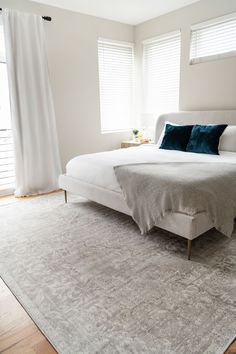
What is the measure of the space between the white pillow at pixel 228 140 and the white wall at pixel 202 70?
0.56 m

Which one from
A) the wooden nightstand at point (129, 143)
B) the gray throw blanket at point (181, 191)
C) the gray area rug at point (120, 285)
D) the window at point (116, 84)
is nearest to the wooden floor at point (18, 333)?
the gray area rug at point (120, 285)

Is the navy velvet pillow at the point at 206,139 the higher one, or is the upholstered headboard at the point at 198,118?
the upholstered headboard at the point at 198,118

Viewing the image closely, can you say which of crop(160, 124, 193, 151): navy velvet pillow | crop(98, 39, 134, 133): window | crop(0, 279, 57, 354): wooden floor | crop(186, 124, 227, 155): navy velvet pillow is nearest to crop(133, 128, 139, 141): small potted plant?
crop(98, 39, 134, 133): window

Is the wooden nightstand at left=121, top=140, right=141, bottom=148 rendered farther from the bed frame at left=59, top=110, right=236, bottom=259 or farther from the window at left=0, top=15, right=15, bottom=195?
the window at left=0, top=15, right=15, bottom=195

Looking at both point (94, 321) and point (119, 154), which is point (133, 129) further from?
point (94, 321)

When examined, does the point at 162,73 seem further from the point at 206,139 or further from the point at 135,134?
the point at 206,139

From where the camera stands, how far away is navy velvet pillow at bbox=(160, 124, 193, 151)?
356 cm

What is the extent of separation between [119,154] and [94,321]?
210 cm

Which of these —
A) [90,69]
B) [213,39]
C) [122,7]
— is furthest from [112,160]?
[122,7]

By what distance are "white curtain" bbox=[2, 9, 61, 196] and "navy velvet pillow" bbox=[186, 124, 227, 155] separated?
2024mm

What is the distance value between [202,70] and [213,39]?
424 millimetres

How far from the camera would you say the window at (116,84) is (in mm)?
4719

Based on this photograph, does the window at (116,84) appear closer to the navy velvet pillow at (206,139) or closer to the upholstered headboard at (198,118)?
the upholstered headboard at (198,118)

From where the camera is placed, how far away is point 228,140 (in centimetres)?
333
